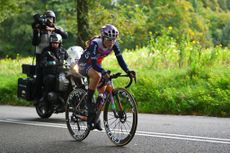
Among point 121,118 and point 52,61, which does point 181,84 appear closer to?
point 52,61

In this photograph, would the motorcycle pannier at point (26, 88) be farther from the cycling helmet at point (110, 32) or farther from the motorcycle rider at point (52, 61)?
the cycling helmet at point (110, 32)

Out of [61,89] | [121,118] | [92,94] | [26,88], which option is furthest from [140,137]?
[26,88]

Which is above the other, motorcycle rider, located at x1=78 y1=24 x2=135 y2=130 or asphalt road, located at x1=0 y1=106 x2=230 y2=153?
motorcycle rider, located at x1=78 y1=24 x2=135 y2=130

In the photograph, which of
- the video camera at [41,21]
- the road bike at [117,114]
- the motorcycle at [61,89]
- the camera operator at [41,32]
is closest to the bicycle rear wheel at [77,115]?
the road bike at [117,114]

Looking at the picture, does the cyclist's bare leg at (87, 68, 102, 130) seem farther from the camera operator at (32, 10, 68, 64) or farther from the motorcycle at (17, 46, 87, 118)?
the camera operator at (32, 10, 68, 64)

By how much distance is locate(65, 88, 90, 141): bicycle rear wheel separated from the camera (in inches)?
314

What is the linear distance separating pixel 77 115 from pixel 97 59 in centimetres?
106

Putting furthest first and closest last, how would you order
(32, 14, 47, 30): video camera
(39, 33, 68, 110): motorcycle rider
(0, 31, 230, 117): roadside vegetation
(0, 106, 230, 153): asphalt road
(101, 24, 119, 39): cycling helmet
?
1. (0, 31, 230, 117): roadside vegetation
2. (32, 14, 47, 30): video camera
3. (39, 33, 68, 110): motorcycle rider
4. (101, 24, 119, 39): cycling helmet
5. (0, 106, 230, 153): asphalt road

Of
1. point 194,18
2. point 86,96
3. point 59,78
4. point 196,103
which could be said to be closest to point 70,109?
point 86,96

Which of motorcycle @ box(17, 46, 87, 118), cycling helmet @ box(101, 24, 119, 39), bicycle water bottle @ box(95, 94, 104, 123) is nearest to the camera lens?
cycling helmet @ box(101, 24, 119, 39)

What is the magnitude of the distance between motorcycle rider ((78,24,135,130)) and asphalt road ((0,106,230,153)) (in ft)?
1.82

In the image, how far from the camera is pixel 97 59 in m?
7.62

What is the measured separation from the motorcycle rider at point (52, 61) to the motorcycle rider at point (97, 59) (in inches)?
132

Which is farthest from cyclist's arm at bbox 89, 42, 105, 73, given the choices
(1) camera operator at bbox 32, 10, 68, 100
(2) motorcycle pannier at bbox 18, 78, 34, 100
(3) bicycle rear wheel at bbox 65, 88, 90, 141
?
(2) motorcycle pannier at bbox 18, 78, 34, 100
